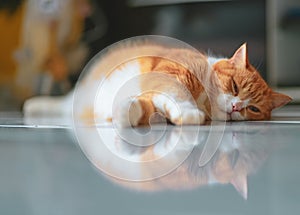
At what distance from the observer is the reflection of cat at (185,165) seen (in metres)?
0.46

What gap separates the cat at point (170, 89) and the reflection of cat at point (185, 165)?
250 millimetres

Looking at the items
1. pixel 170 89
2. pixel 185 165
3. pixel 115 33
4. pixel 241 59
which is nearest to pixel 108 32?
pixel 115 33

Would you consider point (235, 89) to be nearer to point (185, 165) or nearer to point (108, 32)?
point (185, 165)

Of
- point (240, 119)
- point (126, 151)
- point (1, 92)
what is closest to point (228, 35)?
point (240, 119)

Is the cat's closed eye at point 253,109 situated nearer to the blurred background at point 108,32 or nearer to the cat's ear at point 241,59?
the cat's ear at point 241,59

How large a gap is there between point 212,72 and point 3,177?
930 millimetres

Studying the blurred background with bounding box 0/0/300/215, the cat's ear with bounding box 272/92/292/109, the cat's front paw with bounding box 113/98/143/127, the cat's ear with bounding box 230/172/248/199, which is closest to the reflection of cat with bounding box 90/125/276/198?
the cat's ear with bounding box 230/172/248/199

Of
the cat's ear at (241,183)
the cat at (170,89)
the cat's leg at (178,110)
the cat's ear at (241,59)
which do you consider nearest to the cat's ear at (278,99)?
the cat at (170,89)

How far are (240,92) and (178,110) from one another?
0.29m

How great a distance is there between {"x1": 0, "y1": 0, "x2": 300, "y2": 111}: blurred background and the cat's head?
100 cm

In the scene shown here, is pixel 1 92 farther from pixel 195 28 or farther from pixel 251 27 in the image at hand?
pixel 251 27

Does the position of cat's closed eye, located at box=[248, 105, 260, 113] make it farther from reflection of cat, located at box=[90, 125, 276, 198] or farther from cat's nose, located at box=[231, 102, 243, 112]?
reflection of cat, located at box=[90, 125, 276, 198]

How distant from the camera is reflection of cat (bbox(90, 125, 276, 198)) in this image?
462 mm

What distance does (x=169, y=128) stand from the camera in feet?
3.78
